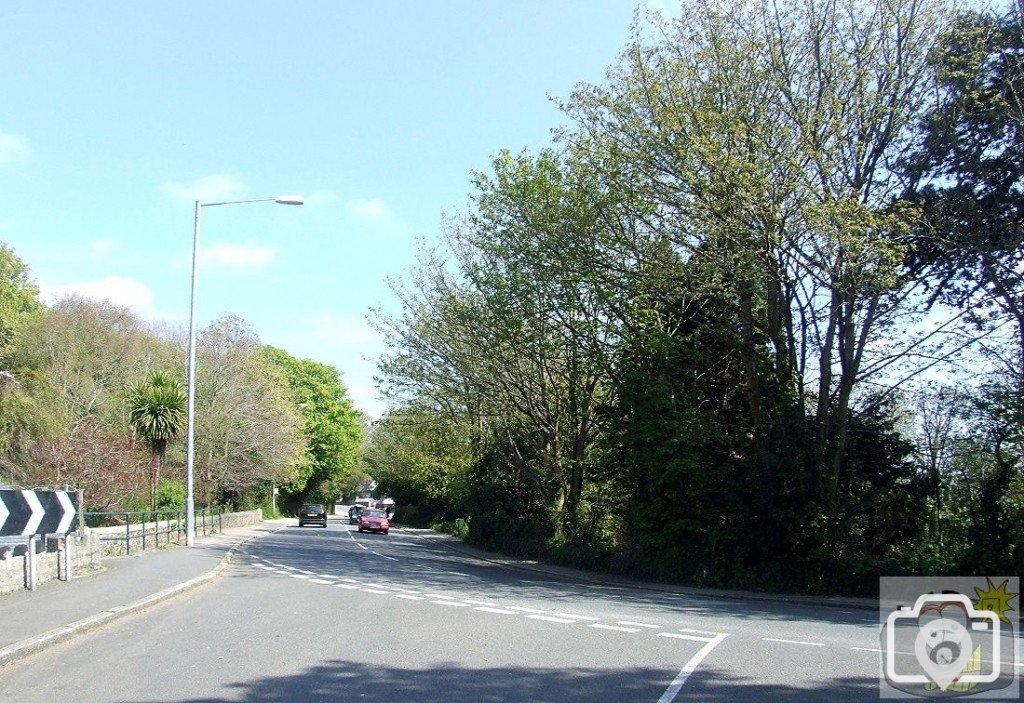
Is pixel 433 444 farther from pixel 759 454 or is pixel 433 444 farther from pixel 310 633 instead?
pixel 310 633

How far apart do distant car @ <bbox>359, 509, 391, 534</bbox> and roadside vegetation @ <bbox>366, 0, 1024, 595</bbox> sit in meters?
29.1

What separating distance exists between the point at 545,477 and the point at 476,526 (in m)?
9.02

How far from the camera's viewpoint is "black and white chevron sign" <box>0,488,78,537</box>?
13.6 meters

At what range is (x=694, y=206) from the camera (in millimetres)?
18734

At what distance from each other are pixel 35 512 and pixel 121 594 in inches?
75.5

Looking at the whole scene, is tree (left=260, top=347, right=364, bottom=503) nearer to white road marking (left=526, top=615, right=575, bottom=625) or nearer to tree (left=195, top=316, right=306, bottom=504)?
tree (left=195, top=316, right=306, bottom=504)

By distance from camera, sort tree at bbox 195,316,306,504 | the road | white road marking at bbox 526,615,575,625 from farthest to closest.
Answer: tree at bbox 195,316,306,504 → white road marking at bbox 526,615,575,625 → the road

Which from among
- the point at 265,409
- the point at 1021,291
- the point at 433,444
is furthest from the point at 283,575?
the point at 265,409

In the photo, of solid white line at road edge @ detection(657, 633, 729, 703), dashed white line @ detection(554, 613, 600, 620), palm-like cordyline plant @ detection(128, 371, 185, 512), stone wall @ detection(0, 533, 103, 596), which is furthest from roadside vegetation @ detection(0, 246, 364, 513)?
solid white line at road edge @ detection(657, 633, 729, 703)

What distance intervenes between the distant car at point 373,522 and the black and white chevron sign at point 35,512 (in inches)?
1415

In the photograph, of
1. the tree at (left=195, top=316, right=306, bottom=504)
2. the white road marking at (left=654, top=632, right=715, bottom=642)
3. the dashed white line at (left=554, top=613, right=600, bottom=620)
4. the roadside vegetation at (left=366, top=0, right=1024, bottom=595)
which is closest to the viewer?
the white road marking at (left=654, top=632, right=715, bottom=642)

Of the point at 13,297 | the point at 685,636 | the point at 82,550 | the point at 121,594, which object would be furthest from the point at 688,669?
the point at 13,297

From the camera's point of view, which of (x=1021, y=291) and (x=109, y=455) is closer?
(x=1021, y=291)

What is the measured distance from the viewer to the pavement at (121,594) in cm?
1055
